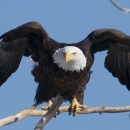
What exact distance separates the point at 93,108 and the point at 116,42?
1612 mm

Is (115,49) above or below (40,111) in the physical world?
above

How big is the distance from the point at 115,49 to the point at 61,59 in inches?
36.4

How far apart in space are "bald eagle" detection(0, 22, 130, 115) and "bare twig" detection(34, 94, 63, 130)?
27cm

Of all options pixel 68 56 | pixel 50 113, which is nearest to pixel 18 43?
pixel 68 56

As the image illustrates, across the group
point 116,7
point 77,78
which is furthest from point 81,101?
point 116,7

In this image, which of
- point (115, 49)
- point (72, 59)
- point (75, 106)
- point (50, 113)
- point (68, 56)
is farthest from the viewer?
point (115, 49)

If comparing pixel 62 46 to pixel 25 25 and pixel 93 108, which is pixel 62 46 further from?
pixel 93 108

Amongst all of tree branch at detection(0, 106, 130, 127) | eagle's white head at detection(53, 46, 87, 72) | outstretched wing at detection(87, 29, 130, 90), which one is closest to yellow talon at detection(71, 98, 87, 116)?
eagle's white head at detection(53, 46, 87, 72)

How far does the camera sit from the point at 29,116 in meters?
6.90

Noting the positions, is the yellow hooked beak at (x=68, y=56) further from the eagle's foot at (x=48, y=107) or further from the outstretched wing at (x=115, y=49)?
the eagle's foot at (x=48, y=107)

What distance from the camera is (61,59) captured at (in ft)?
26.2

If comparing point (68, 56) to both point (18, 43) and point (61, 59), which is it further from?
point (18, 43)

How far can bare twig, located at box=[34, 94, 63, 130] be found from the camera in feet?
22.1

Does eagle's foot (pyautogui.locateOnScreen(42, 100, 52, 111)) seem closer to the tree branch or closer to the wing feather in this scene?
the tree branch
